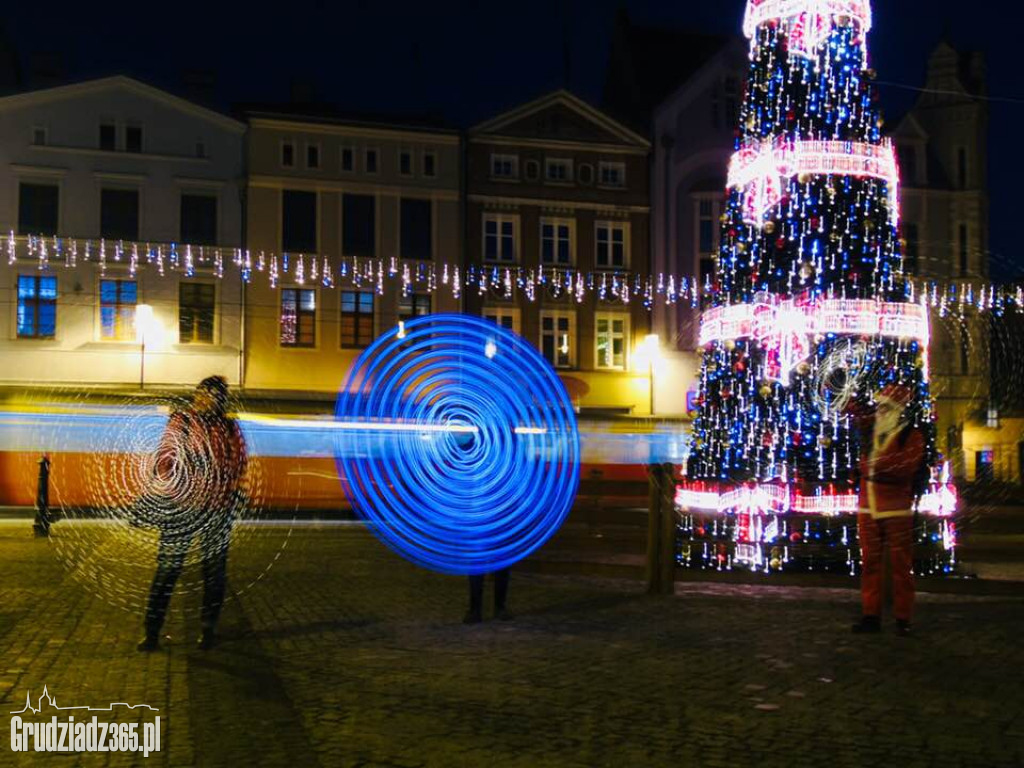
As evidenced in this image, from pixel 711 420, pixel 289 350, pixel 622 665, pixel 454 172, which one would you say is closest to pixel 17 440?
pixel 289 350

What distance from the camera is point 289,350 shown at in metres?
40.4

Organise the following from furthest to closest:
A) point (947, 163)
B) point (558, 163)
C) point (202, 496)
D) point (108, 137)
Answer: point (947, 163) < point (558, 163) < point (108, 137) < point (202, 496)

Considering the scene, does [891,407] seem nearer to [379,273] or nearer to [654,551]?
[654,551]

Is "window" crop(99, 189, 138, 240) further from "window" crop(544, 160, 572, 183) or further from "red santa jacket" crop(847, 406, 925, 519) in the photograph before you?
"red santa jacket" crop(847, 406, 925, 519)

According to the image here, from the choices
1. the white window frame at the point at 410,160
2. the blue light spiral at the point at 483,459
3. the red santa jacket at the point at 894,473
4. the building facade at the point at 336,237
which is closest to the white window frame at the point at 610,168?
the building facade at the point at 336,237

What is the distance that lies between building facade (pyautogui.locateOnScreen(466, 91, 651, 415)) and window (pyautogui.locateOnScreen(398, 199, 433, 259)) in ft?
4.81

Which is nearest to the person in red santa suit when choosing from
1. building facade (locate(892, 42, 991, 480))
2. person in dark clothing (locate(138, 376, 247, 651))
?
person in dark clothing (locate(138, 376, 247, 651))

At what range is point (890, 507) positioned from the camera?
1061 cm

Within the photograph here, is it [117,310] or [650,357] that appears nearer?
[117,310]

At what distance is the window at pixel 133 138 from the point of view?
3972 cm

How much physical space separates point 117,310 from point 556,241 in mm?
15270

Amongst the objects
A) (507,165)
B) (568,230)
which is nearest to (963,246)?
(568,230)

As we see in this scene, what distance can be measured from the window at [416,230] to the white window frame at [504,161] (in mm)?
2724

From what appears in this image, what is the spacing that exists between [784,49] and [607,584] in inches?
292
